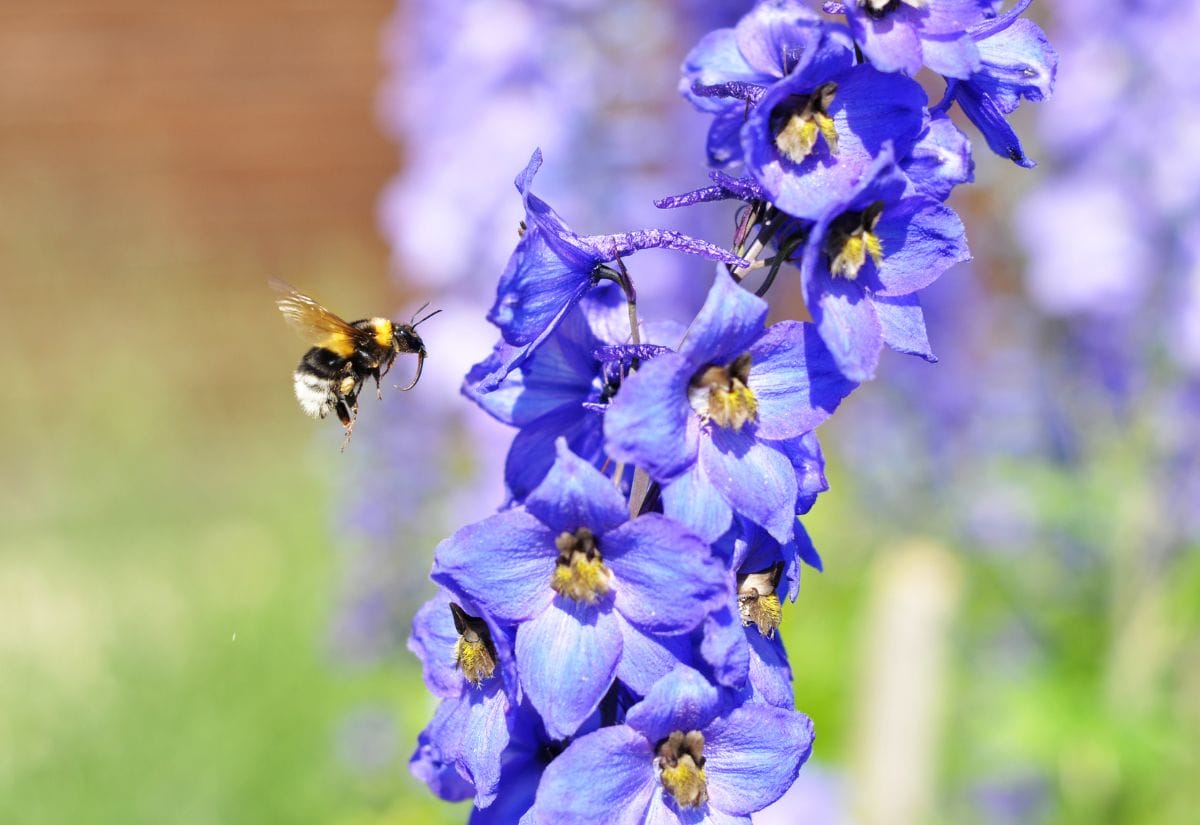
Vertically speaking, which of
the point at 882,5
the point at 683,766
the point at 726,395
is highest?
the point at 882,5

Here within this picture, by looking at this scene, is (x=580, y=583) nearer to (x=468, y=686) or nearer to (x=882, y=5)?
(x=468, y=686)

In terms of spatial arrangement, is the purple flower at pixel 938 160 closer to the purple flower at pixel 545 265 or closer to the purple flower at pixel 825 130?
the purple flower at pixel 825 130

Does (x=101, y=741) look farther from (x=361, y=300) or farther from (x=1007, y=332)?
(x=1007, y=332)

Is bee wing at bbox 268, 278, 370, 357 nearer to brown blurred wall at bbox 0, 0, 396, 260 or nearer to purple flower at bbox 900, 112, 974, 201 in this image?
purple flower at bbox 900, 112, 974, 201

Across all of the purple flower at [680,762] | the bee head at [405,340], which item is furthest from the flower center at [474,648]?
the bee head at [405,340]

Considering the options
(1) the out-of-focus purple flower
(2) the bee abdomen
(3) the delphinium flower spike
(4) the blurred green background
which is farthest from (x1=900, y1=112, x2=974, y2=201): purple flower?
(4) the blurred green background

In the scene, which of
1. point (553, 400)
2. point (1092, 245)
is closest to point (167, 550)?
point (1092, 245)
